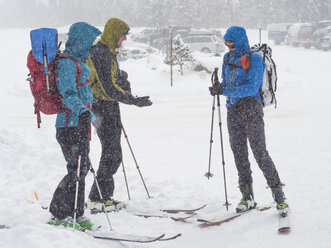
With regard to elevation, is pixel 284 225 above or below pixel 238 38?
below

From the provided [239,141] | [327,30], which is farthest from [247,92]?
[327,30]

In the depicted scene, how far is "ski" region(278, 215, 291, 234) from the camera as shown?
4.15m

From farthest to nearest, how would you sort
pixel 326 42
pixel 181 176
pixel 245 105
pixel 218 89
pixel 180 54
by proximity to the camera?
pixel 326 42 < pixel 180 54 < pixel 181 176 < pixel 218 89 < pixel 245 105

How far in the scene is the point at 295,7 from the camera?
67.6m

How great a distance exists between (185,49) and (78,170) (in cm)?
1562

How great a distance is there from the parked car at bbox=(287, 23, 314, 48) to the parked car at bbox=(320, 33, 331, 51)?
10.5ft

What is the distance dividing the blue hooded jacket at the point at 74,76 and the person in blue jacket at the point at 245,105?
5.12 feet

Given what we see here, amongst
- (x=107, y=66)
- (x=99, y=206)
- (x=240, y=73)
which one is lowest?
(x=99, y=206)

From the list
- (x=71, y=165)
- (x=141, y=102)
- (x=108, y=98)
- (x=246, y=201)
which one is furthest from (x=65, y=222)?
(x=246, y=201)

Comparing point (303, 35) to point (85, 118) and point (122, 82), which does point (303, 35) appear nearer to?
point (122, 82)

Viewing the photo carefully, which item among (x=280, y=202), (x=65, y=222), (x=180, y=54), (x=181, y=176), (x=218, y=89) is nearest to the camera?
(x=65, y=222)

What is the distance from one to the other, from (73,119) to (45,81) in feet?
1.51

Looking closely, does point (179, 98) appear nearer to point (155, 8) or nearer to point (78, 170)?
point (78, 170)

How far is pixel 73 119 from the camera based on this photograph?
13.1 ft
